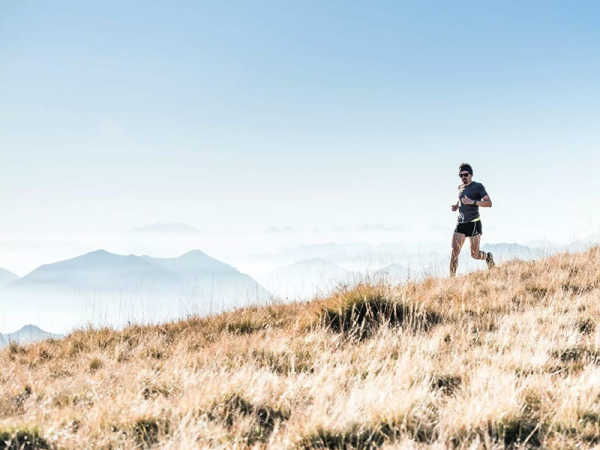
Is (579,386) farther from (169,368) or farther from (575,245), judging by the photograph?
(575,245)

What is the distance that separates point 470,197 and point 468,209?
11.0 inches

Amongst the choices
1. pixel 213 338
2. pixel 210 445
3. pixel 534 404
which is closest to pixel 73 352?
pixel 213 338

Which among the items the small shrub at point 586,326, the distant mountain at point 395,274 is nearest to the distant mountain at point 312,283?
the distant mountain at point 395,274

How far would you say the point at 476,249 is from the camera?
35.1ft

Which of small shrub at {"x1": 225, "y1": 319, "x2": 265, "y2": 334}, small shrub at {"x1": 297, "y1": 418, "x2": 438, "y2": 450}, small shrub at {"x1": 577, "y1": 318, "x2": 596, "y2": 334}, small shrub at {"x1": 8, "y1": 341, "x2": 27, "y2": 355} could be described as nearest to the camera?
Result: small shrub at {"x1": 297, "y1": 418, "x2": 438, "y2": 450}

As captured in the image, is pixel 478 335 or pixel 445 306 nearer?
pixel 478 335

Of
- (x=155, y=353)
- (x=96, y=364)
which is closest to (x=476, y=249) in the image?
(x=155, y=353)

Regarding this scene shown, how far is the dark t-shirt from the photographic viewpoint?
10.3 m

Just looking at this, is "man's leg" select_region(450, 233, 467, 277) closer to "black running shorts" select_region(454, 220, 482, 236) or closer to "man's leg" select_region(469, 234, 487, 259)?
"black running shorts" select_region(454, 220, 482, 236)

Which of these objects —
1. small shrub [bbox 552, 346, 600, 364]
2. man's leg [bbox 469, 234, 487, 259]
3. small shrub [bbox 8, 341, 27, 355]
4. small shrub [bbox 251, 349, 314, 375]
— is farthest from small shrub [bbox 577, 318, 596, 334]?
small shrub [bbox 8, 341, 27, 355]

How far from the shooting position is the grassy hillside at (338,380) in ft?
9.79

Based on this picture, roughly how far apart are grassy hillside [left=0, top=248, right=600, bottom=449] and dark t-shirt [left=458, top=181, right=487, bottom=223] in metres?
3.16

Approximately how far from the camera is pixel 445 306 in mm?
7074

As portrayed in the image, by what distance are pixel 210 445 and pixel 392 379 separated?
1716 mm
